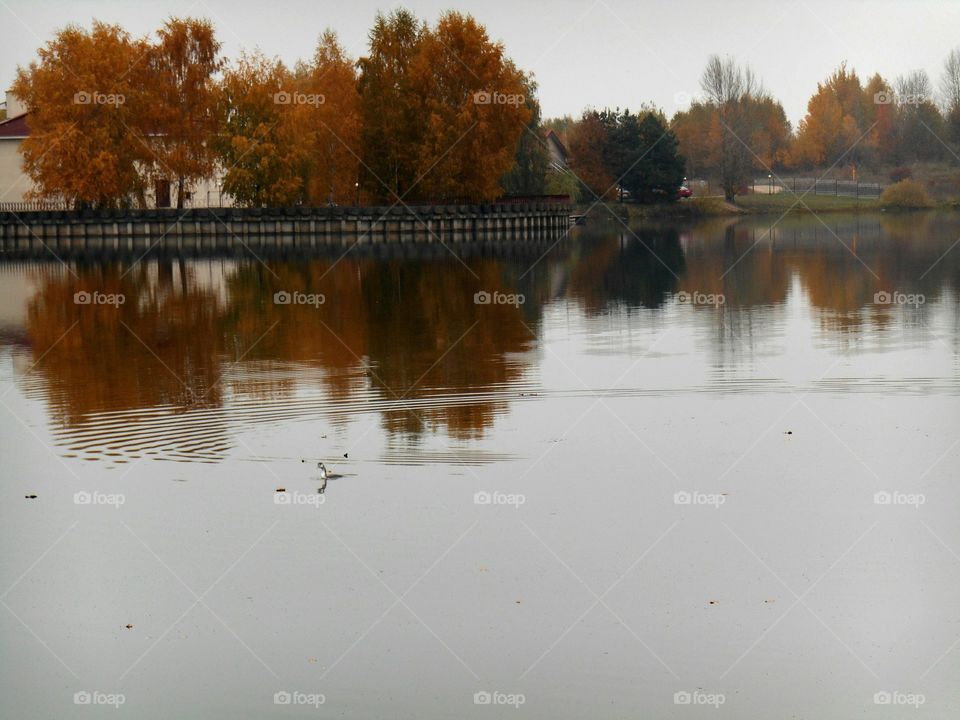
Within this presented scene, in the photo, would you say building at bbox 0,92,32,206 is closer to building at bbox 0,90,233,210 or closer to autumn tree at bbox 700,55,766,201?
building at bbox 0,90,233,210

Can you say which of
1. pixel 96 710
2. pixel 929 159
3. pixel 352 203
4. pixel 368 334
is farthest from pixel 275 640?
pixel 929 159

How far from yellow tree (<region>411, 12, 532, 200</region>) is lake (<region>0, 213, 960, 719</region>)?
45.1 m

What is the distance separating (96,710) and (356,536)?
2.77 metres

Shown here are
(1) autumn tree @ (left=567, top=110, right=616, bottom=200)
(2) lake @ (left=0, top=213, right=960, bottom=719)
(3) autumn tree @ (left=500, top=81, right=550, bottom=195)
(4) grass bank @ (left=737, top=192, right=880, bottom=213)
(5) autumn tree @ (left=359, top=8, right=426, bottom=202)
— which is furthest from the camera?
(4) grass bank @ (left=737, top=192, right=880, bottom=213)

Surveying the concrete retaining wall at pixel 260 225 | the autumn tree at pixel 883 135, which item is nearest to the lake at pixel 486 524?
the concrete retaining wall at pixel 260 225

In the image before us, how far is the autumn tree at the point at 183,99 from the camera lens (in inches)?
2589

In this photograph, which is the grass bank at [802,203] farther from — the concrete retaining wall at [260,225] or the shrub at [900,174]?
the concrete retaining wall at [260,225]

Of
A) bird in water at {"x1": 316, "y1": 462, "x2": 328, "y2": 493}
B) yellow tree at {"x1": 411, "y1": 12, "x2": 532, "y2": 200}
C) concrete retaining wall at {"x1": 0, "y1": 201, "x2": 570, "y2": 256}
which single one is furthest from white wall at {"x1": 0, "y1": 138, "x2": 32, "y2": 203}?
bird in water at {"x1": 316, "y1": 462, "x2": 328, "y2": 493}

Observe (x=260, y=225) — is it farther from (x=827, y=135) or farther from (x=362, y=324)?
(x=827, y=135)

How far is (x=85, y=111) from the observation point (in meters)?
63.9

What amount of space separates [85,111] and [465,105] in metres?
17.4

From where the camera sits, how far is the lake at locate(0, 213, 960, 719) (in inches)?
274

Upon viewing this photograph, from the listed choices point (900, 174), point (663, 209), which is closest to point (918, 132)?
point (900, 174)

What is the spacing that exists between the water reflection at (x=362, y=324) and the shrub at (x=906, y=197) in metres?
54.2
